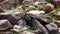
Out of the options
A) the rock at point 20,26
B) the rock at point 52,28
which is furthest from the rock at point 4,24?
the rock at point 52,28

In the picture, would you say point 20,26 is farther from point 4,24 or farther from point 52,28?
point 52,28

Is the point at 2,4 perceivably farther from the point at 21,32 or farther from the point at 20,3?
the point at 21,32

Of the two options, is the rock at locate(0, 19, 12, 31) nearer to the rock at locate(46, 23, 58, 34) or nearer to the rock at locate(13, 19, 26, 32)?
the rock at locate(13, 19, 26, 32)

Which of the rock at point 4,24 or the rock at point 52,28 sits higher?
the rock at point 4,24

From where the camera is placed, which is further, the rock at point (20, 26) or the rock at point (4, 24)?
the rock at point (20, 26)

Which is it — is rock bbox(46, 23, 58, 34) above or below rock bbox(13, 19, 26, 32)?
below

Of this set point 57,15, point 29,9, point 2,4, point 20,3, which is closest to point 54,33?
point 57,15

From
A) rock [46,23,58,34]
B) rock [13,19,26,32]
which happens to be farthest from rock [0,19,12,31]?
rock [46,23,58,34]

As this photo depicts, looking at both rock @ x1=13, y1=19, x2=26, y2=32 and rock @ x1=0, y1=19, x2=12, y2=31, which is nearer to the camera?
rock @ x1=0, y1=19, x2=12, y2=31

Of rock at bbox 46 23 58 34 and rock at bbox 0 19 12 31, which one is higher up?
rock at bbox 0 19 12 31

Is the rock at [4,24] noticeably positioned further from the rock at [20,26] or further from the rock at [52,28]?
the rock at [52,28]

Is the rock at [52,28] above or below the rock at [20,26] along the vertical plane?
below

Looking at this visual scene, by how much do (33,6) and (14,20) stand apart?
128 cm

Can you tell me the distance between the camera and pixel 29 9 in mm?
4285
